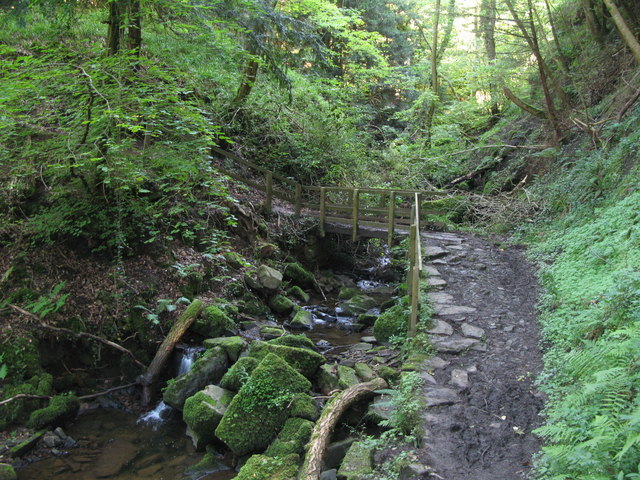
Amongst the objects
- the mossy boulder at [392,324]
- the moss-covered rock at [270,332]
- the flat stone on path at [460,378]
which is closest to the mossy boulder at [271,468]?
the flat stone on path at [460,378]

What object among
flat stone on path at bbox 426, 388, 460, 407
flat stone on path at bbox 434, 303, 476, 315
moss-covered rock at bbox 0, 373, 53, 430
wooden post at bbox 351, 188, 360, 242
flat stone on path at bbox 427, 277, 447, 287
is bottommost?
moss-covered rock at bbox 0, 373, 53, 430

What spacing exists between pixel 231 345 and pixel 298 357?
1361 mm

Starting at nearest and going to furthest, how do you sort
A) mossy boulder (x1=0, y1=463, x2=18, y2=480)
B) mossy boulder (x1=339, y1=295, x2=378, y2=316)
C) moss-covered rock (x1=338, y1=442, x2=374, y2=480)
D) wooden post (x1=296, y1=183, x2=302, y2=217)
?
moss-covered rock (x1=338, y1=442, x2=374, y2=480) < mossy boulder (x1=0, y1=463, x2=18, y2=480) < mossy boulder (x1=339, y1=295, x2=378, y2=316) < wooden post (x1=296, y1=183, x2=302, y2=217)

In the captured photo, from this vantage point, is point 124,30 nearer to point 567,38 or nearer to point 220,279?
point 220,279

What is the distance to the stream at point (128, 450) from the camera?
4969 mm

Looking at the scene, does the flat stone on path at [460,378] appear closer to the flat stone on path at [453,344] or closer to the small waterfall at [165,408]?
the flat stone on path at [453,344]

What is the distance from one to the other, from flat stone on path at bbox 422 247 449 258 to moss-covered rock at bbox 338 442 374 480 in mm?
5357

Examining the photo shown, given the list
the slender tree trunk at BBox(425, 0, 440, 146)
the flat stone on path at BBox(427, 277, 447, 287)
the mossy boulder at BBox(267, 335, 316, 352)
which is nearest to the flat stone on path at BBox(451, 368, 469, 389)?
the flat stone on path at BBox(427, 277, 447, 287)

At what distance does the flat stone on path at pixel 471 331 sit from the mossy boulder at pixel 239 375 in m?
2.84

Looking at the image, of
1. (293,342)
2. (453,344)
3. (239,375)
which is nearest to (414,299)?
(453,344)

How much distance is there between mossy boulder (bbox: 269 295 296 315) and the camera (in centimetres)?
930

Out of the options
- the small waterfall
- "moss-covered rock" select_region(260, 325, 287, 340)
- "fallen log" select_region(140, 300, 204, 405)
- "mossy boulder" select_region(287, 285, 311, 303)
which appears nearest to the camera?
the small waterfall

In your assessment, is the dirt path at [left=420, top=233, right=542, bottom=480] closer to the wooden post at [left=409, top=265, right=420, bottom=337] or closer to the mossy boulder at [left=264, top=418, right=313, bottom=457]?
the wooden post at [left=409, top=265, right=420, bottom=337]

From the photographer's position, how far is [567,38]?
42.3 feet
